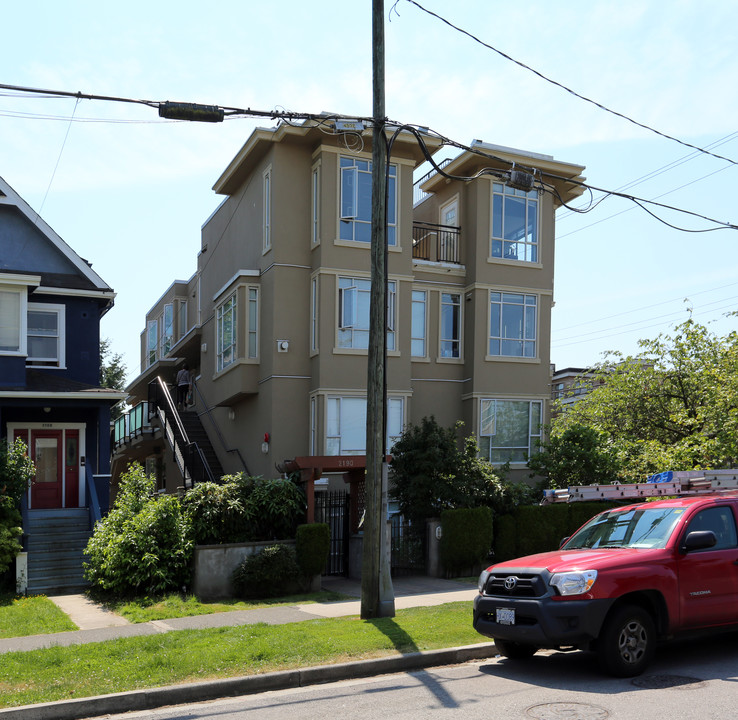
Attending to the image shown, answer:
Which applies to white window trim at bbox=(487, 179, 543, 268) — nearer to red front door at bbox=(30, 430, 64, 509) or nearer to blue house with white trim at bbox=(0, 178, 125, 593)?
blue house with white trim at bbox=(0, 178, 125, 593)

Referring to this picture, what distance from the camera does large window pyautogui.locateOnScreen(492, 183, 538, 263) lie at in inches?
934

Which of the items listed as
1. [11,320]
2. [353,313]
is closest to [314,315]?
[353,313]

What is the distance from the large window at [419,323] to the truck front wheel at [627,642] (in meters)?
14.9

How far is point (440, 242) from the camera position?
24.4m

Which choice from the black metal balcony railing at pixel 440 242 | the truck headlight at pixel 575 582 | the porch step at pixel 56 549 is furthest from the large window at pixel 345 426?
the truck headlight at pixel 575 582

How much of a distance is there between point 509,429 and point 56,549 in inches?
478

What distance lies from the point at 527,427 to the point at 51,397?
12.5 metres

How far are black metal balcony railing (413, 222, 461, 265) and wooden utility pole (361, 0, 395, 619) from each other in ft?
40.4

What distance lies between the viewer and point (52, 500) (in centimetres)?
2033

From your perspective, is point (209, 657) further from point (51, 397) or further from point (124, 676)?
point (51, 397)

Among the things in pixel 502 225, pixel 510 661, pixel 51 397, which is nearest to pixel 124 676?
pixel 510 661

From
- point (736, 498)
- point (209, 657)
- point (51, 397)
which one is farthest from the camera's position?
point (51, 397)

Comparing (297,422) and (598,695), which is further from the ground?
(297,422)

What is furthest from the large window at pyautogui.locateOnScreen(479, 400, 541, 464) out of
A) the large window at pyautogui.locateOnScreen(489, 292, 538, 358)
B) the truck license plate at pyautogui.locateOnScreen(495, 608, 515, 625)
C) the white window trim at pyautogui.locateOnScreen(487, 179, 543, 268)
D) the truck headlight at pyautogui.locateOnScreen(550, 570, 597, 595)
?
the truck headlight at pyautogui.locateOnScreen(550, 570, 597, 595)
